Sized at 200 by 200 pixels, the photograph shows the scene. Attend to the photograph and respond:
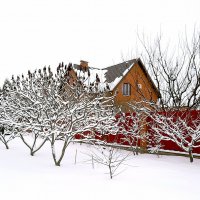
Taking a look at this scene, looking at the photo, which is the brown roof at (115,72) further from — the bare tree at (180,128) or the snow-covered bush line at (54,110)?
the snow-covered bush line at (54,110)

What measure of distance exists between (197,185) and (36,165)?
448cm

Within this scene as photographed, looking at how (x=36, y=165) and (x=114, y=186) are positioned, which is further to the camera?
(x=36, y=165)

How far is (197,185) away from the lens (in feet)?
18.4

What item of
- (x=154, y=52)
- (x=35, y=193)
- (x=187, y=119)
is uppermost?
(x=154, y=52)

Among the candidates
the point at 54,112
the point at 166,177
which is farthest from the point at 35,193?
the point at 166,177

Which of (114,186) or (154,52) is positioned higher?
(154,52)

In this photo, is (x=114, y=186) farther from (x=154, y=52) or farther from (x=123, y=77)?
(x=123, y=77)

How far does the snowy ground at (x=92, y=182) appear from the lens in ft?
15.8

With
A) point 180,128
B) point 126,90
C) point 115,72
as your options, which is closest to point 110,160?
point 180,128

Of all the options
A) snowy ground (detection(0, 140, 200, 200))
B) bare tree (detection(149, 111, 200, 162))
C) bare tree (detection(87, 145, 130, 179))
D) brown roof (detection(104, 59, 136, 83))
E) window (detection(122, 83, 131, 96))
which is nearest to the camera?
snowy ground (detection(0, 140, 200, 200))

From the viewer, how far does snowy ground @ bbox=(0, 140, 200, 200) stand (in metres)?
4.80

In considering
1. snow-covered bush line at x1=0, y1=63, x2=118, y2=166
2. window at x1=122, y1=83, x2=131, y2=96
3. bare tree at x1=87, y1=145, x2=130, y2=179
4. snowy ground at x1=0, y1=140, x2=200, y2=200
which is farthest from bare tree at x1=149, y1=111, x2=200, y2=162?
window at x1=122, y1=83, x2=131, y2=96

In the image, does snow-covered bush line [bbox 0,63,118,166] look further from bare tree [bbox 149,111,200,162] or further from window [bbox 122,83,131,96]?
window [bbox 122,83,131,96]

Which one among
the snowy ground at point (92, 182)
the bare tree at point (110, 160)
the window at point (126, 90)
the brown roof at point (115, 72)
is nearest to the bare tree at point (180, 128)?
the snowy ground at point (92, 182)
